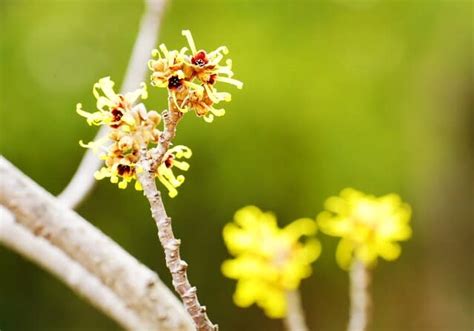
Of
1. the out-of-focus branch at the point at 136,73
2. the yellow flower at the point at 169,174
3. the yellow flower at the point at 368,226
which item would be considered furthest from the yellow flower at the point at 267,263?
the yellow flower at the point at 169,174

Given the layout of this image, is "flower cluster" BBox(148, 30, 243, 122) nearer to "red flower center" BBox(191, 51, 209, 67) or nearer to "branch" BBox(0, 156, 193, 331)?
"red flower center" BBox(191, 51, 209, 67)

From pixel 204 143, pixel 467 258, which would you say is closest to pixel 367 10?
pixel 204 143

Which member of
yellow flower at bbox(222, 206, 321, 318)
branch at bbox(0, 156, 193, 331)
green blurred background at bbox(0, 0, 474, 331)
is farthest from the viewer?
green blurred background at bbox(0, 0, 474, 331)

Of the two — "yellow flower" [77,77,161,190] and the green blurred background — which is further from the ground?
the green blurred background

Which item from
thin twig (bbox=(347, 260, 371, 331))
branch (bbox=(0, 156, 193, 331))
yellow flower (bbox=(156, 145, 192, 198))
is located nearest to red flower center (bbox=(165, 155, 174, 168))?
yellow flower (bbox=(156, 145, 192, 198))

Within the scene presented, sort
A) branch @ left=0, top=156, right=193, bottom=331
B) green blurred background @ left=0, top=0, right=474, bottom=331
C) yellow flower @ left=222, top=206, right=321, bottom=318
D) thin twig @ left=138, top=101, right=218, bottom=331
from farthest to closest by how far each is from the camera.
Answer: green blurred background @ left=0, top=0, right=474, bottom=331, yellow flower @ left=222, top=206, right=321, bottom=318, branch @ left=0, top=156, right=193, bottom=331, thin twig @ left=138, top=101, right=218, bottom=331

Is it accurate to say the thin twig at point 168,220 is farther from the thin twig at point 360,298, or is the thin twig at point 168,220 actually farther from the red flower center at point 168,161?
the thin twig at point 360,298

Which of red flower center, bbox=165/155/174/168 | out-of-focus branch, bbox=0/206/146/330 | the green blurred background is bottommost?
red flower center, bbox=165/155/174/168
